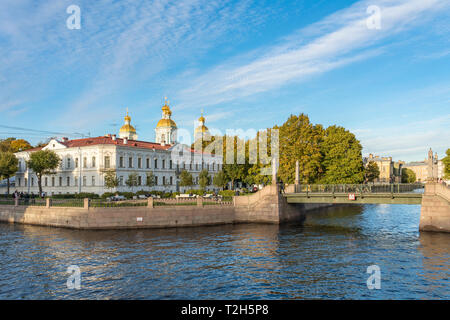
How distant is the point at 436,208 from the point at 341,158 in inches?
967

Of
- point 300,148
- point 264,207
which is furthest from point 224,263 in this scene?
point 300,148

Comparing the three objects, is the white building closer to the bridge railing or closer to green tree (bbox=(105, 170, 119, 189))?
green tree (bbox=(105, 170, 119, 189))

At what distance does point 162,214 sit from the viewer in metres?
35.2

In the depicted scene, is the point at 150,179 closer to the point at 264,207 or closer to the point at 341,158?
the point at 264,207

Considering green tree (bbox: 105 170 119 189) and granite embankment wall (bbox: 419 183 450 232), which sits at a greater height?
green tree (bbox: 105 170 119 189)

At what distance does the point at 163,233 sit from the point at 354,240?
16.6 m

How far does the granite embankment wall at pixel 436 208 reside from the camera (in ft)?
97.4

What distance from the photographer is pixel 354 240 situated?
28797 mm

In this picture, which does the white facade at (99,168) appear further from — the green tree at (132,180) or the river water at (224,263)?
the river water at (224,263)

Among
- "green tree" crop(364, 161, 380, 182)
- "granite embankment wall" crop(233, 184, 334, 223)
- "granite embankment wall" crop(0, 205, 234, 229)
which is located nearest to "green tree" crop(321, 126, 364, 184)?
"green tree" crop(364, 161, 380, 182)

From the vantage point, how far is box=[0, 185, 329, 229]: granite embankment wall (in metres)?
34.3

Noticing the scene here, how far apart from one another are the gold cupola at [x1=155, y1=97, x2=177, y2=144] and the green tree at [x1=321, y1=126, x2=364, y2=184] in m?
42.3

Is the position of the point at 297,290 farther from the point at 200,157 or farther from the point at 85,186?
the point at 200,157
